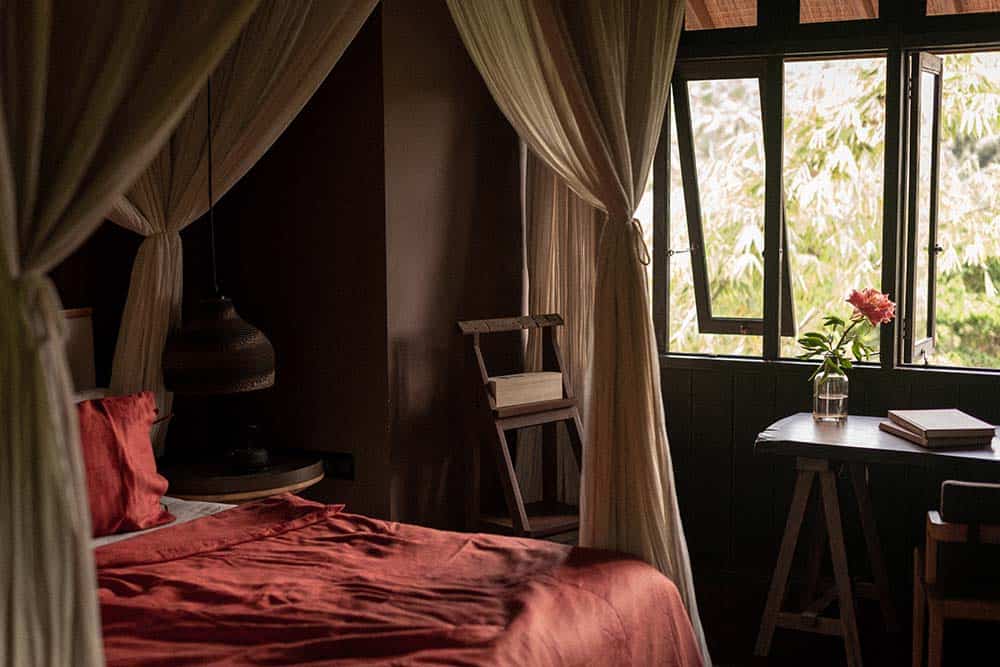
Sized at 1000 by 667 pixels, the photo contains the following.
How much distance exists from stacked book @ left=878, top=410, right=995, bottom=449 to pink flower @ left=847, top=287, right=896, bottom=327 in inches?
14.0

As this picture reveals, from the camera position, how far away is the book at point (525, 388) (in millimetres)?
4098

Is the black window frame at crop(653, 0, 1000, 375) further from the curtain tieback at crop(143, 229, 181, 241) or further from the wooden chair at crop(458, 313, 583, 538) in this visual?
the curtain tieback at crop(143, 229, 181, 241)

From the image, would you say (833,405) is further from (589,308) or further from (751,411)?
(589,308)

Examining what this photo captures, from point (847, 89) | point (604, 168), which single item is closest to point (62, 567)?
point (604, 168)

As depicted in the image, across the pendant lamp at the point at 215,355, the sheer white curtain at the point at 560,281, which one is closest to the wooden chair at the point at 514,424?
the sheer white curtain at the point at 560,281

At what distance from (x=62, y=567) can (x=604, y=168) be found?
1937 millimetres

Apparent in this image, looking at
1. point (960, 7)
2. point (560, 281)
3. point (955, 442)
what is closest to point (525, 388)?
point (560, 281)

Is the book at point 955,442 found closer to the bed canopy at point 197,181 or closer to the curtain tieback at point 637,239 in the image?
the bed canopy at point 197,181

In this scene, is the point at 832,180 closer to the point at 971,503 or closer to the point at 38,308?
the point at 971,503

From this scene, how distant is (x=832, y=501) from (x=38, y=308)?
2.78 meters

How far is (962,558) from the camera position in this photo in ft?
10.7

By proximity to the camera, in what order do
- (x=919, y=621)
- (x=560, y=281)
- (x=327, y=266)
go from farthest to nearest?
(x=560, y=281), (x=327, y=266), (x=919, y=621)

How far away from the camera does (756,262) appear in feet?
14.7

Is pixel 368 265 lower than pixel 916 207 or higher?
lower
